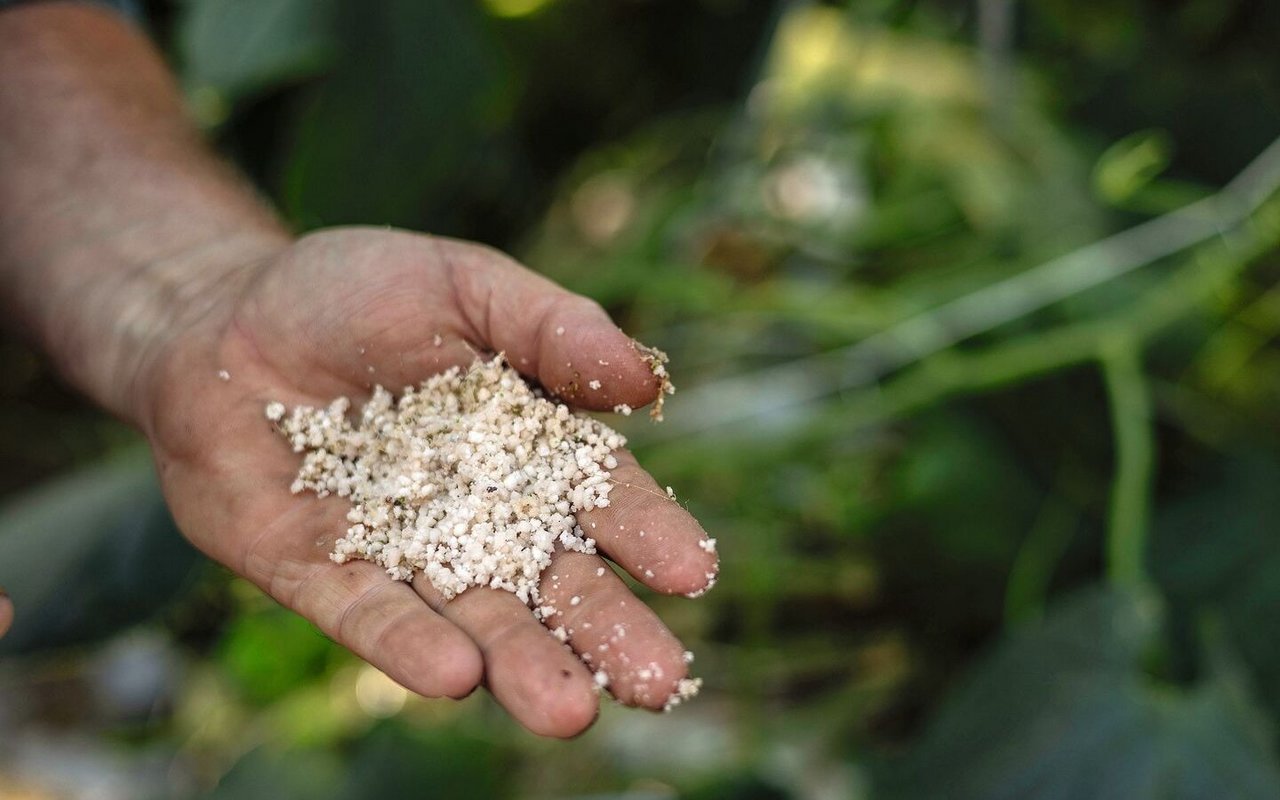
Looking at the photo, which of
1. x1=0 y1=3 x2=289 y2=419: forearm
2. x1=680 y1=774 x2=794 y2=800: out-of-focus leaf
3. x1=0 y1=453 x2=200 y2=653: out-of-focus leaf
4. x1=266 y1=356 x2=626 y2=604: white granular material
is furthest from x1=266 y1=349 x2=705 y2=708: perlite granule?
x1=680 y1=774 x2=794 y2=800: out-of-focus leaf

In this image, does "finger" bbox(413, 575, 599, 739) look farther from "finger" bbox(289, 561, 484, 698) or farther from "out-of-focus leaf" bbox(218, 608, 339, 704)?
"out-of-focus leaf" bbox(218, 608, 339, 704)

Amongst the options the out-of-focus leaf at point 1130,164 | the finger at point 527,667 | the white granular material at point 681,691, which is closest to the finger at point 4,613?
the finger at point 527,667

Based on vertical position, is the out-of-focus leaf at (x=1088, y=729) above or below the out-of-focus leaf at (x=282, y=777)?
above

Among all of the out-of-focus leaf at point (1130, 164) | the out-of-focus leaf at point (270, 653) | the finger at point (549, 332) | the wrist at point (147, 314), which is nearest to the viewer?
the finger at point (549, 332)

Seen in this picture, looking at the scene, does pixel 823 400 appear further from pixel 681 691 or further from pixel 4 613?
pixel 4 613

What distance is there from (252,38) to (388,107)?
0.54 feet

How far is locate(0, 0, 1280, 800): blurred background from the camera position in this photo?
1.16 m

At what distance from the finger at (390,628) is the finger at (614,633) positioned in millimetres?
67

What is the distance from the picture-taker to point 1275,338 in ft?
5.17

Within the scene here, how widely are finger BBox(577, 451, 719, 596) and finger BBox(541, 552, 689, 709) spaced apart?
0.06 ft

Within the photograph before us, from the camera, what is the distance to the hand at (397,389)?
0.63 m

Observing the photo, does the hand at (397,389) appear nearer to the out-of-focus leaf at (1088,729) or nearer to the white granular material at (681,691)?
the white granular material at (681,691)

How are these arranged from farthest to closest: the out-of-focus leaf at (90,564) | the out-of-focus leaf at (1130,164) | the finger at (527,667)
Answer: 1. the out-of-focus leaf at (1130,164)
2. the out-of-focus leaf at (90,564)
3. the finger at (527,667)

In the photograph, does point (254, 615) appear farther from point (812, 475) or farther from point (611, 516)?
point (611, 516)
